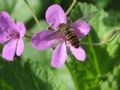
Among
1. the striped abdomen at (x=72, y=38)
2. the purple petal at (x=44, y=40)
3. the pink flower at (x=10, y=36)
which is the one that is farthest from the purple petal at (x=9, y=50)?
the striped abdomen at (x=72, y=38)

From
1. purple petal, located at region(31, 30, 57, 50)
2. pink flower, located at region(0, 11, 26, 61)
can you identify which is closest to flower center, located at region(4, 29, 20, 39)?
pink flower, located at region(0, 11, 26, 61)

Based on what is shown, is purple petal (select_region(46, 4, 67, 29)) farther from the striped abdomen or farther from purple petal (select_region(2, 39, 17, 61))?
purple petal (select_region(2, 39, 17, 61))

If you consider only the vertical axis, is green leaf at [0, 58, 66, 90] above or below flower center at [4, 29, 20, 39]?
below

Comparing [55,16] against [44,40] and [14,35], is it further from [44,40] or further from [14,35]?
[14,35]

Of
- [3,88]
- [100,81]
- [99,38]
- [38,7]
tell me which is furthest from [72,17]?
[38,7]

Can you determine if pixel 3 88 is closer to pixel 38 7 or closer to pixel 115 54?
pixel 115 54

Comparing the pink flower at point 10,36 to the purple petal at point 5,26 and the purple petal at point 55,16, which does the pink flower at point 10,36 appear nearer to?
the purple petal at point 5,26

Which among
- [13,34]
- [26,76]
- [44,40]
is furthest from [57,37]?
[26,76]
